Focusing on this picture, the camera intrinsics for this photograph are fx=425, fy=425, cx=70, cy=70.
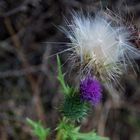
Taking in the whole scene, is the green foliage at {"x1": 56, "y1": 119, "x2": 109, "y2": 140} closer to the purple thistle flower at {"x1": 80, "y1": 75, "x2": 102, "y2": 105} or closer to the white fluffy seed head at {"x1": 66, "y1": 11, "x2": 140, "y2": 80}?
Result: the purple thistle flower at {"x1": 80, "y1": 75, "x2": 102, "y2": 105}

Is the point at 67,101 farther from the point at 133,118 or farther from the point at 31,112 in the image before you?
the point at 133,118

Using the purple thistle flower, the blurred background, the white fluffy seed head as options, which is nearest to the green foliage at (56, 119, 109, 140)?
the purple thistle flower

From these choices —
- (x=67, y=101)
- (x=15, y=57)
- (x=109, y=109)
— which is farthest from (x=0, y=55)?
(x=67, y=101)

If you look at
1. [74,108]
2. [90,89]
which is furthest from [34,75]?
[90,89]

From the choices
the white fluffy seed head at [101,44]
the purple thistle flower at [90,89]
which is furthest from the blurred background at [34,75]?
the purple thistle flower at [90,89]

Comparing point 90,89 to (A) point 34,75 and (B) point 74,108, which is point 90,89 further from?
(A) point 34,75

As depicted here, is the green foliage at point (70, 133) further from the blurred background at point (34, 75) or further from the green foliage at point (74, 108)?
the blurred background at point (34, 75)
